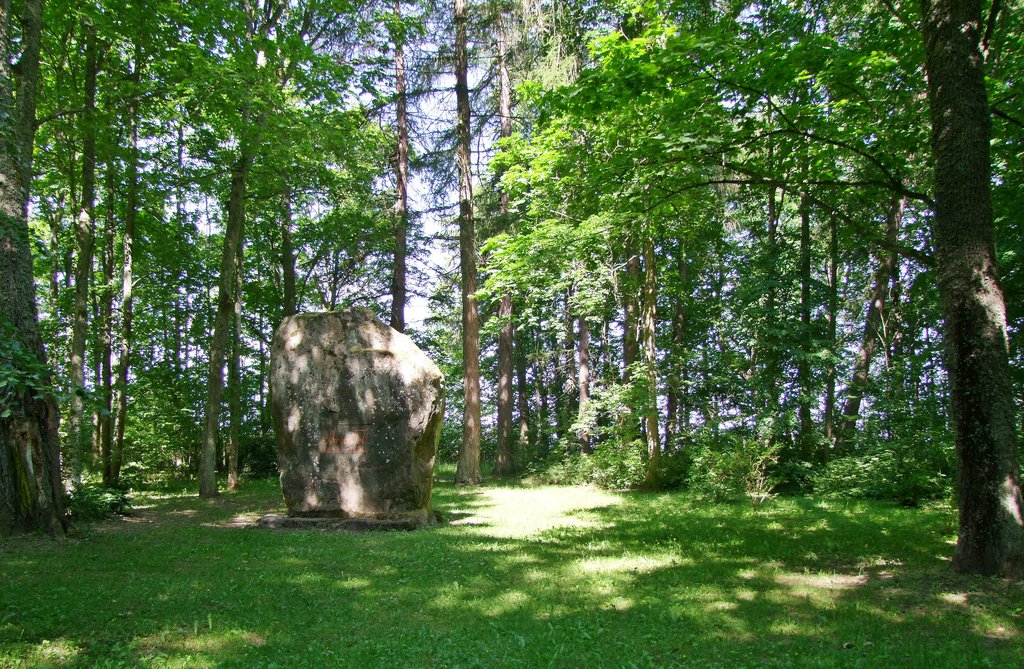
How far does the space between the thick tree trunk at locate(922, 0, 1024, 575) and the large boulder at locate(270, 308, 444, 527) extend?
691 cm

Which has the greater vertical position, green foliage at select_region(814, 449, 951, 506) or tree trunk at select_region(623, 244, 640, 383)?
tree trunk at select_region(623, 244, 640, 383)

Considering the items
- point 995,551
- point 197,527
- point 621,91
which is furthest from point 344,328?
point 995,551

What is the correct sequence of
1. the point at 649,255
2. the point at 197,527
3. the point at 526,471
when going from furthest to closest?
the point at 526,471
the point at 649,255
the point at 197,527

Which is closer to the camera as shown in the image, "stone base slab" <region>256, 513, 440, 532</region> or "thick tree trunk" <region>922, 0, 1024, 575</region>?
"thick tree trunk" <region>922, 0, 1024, 575</region>

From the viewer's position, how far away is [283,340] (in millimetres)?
10227

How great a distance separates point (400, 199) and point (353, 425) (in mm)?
11721

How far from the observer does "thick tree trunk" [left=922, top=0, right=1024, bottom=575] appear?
5.67 meters

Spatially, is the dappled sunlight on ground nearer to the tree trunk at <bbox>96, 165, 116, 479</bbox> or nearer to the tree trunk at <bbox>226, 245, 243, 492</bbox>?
the tree trunk at <bbox>226, 245, 243, 492</bbox>

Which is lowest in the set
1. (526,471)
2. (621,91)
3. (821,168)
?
(526,471)

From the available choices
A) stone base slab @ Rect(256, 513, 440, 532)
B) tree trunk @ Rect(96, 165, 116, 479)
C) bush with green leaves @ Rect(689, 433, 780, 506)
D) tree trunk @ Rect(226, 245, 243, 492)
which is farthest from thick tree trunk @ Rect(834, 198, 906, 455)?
tree trunk @ Rect(96, 165, 116, 479)

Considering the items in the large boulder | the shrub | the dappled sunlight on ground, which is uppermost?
the large boulder

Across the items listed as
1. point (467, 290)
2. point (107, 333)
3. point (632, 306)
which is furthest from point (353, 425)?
point (632, 306)

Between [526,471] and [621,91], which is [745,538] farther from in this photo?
[526,471]

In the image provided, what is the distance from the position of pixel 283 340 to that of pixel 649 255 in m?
9.13
